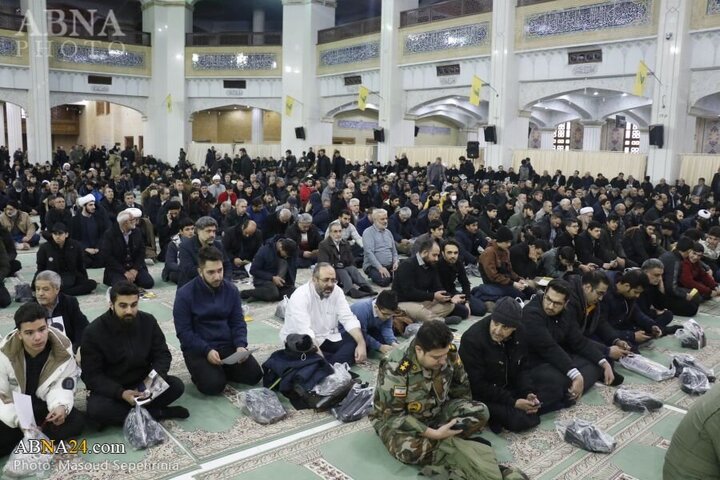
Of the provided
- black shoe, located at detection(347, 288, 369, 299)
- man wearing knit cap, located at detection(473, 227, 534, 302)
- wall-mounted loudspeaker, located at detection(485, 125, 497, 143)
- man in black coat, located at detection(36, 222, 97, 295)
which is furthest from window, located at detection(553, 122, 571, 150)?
man in black coat, located at detection(36, 222, 97, 295)

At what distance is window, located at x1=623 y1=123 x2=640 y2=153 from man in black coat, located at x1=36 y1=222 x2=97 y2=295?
22553mm

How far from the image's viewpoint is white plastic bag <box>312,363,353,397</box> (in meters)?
3.71

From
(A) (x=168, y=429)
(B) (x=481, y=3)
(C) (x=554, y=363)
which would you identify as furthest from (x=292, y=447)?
(B) (x=481, y=3)

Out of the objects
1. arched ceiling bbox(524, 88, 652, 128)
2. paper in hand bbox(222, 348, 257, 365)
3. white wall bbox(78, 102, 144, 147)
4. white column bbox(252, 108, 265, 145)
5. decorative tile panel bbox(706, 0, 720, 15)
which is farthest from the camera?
white wall bbox(78, 102, 144, 147)

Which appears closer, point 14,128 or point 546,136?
point 14,128

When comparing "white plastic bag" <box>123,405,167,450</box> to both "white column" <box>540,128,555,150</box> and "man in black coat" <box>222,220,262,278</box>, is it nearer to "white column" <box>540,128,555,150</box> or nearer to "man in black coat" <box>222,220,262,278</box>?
"man in black coat" <box>222,220,262,278</box>

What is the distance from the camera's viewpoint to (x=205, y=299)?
3.95m

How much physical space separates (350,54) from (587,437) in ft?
57.4

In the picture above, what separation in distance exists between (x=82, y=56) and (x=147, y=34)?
242 centimetres

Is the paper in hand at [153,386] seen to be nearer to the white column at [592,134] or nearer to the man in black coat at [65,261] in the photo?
the man in black coat at [65,261]

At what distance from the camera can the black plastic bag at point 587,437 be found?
331 centimetres

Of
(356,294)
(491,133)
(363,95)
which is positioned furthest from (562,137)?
(356,294)

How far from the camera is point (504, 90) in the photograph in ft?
48.9

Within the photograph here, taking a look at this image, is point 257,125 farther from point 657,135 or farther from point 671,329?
point 671,329
